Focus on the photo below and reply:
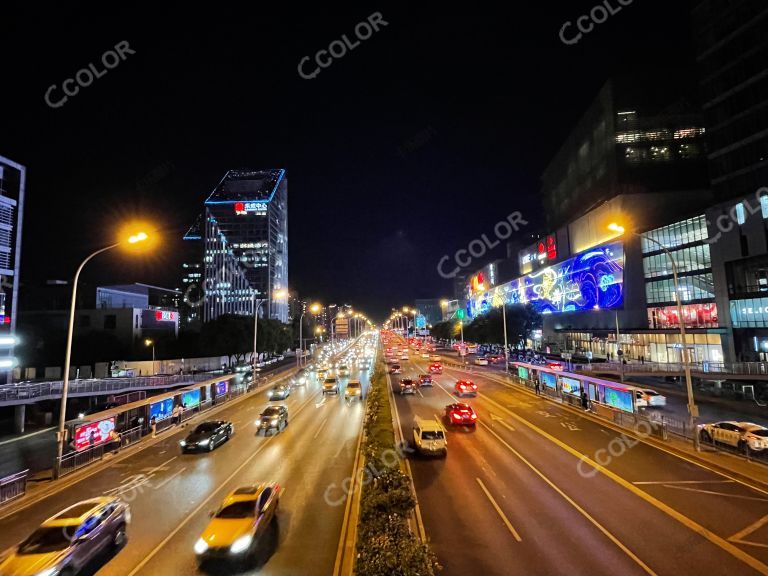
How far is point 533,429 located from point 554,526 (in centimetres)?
1375

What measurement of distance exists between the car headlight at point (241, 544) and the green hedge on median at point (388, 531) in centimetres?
312

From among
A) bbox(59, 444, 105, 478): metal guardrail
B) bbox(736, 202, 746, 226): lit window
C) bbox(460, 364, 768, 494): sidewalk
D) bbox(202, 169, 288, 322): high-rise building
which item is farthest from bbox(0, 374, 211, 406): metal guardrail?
bbox(202, 169, 288, 322): high-rise building

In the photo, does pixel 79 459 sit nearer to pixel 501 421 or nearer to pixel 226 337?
pixel 501 421

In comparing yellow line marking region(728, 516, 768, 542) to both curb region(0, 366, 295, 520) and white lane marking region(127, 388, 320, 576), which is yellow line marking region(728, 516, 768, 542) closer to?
white lane marking region(127, 388, 320, 576)

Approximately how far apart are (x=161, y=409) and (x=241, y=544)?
21.6 meters

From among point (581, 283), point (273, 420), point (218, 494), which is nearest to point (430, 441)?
point (218, 494)

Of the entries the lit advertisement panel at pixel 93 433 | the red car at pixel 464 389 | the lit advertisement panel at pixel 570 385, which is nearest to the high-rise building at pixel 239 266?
the red car at pixel 464 389

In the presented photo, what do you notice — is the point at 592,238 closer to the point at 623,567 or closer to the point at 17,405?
the point at 623,567

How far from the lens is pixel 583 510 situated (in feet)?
45.3

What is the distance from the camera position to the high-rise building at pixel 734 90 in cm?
4781

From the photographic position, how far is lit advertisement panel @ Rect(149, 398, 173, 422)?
2822 cm

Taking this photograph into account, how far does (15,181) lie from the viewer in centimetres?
4681

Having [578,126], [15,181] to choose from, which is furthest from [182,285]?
[578,126]

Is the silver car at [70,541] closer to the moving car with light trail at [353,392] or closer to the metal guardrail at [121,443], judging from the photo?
the metal guardrail at [121,443]
